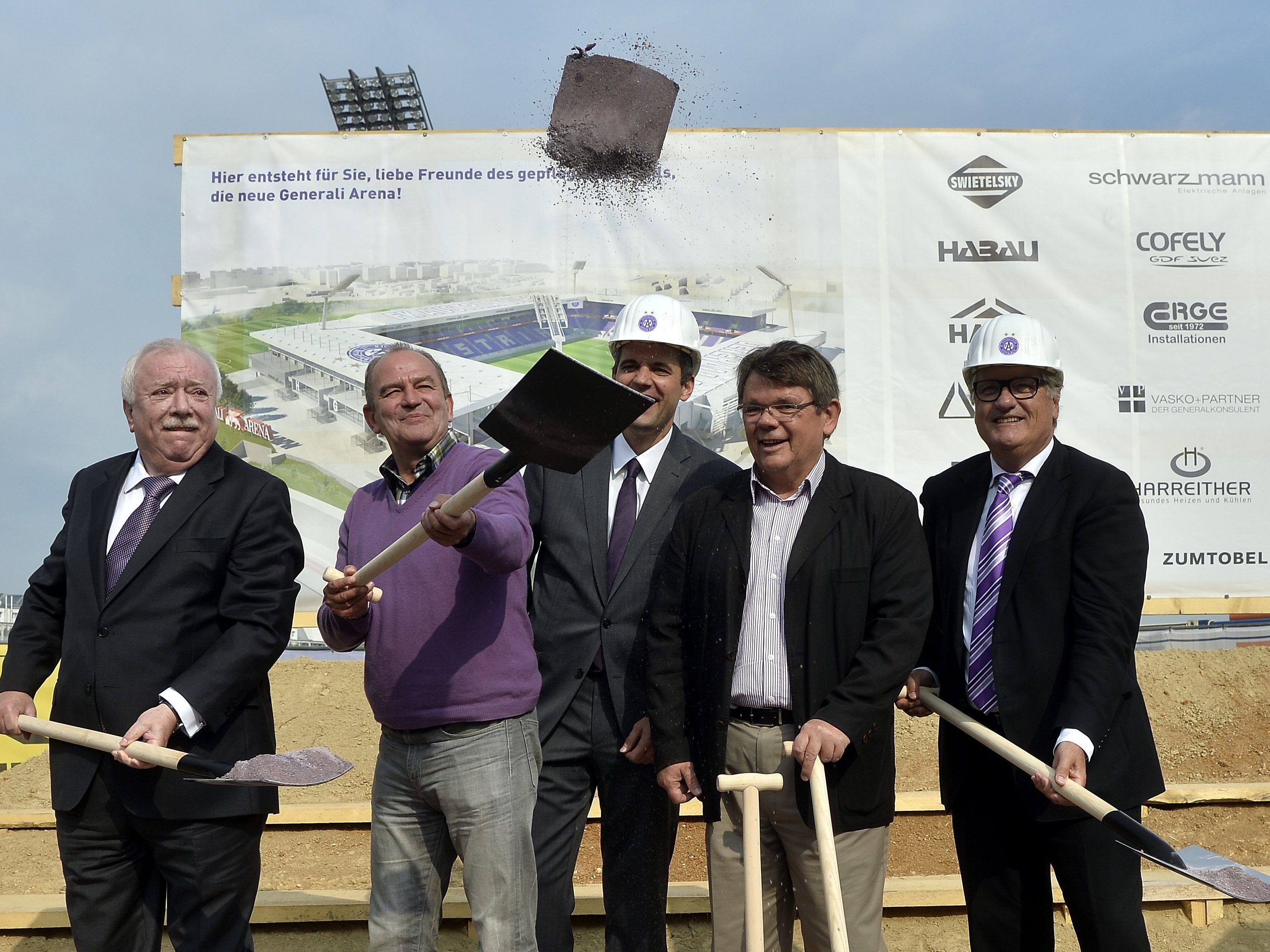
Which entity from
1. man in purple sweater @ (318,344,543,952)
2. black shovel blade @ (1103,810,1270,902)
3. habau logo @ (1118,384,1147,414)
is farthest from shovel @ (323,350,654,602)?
habau logo @ (1118,384,1147,414)

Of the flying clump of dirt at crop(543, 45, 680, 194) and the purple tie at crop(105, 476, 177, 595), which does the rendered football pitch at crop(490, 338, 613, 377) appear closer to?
the flying clump of dirt at crop(543, 45, 680, 194)

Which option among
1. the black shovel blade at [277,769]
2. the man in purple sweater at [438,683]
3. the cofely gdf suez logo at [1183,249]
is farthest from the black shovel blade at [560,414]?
the cofely gdf suez logo at [1183,249]

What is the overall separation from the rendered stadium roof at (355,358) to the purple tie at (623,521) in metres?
3.51

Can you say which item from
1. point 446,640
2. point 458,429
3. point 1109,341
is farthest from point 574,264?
point 446,640

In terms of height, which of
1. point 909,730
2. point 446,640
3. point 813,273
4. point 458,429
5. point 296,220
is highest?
point 296,220

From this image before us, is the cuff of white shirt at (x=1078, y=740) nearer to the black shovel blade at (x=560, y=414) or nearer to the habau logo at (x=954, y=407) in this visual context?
the black shovel blade at (x=560, y=414)

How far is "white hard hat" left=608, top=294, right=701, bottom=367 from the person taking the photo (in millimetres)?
2922

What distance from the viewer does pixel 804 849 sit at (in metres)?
2.47

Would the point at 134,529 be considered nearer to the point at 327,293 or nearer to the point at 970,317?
the point at 327,293

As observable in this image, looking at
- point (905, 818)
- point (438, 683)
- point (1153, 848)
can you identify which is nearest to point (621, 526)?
point (438, 683)

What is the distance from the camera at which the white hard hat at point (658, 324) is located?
2.92m

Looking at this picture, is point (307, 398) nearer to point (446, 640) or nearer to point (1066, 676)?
point (446, 640)

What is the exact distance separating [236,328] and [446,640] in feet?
14.8

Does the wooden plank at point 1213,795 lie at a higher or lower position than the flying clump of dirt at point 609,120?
lower
